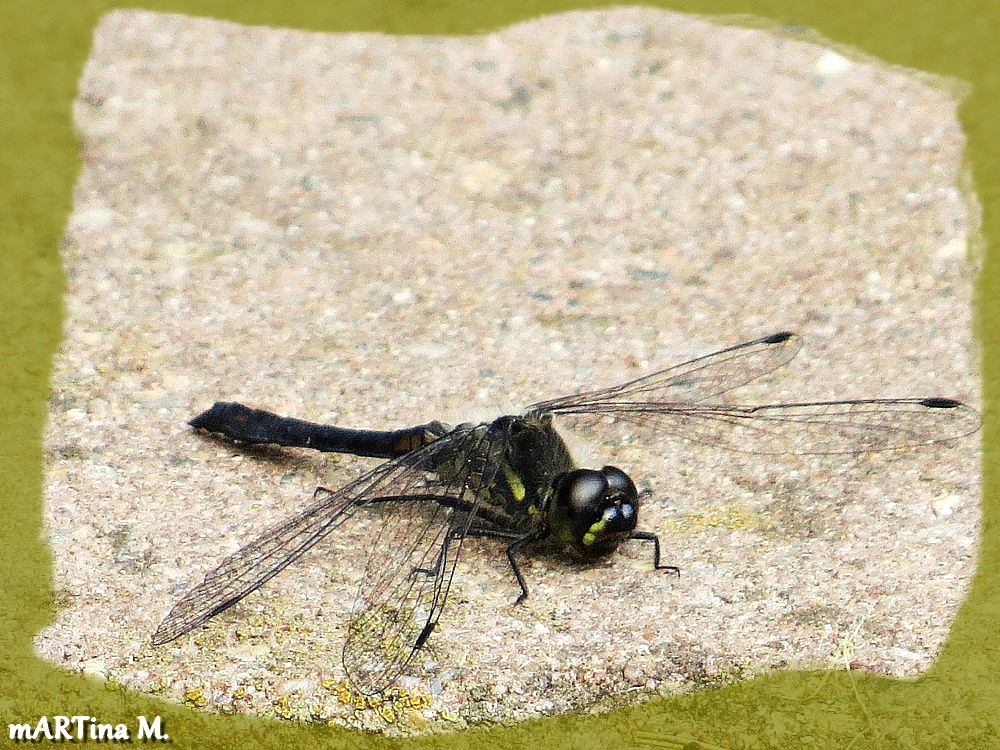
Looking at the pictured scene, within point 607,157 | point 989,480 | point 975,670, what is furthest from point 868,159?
point 975,670

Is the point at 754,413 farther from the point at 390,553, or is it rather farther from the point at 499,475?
the point at 390,553

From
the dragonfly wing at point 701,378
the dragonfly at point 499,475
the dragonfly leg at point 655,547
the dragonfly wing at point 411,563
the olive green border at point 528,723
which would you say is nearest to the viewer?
the olive green border at point 528,723

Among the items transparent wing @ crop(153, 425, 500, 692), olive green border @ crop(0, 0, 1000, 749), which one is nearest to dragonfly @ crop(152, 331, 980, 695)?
transparent wing @ crop(153, 425, 500, 692)

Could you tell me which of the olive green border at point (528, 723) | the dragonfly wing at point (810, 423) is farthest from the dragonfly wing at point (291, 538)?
the dragonfly wing at point (810, 423)

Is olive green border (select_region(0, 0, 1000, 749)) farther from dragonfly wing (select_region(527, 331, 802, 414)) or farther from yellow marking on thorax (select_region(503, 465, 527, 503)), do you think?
yellow marking on thorax (select_region(503, 465, 527, 503))

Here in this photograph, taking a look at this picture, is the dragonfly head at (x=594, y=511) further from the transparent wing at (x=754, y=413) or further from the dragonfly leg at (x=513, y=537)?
the transparent wing at (x=754, y=413)

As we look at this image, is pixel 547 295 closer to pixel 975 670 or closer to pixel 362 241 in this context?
pixel 362 241
